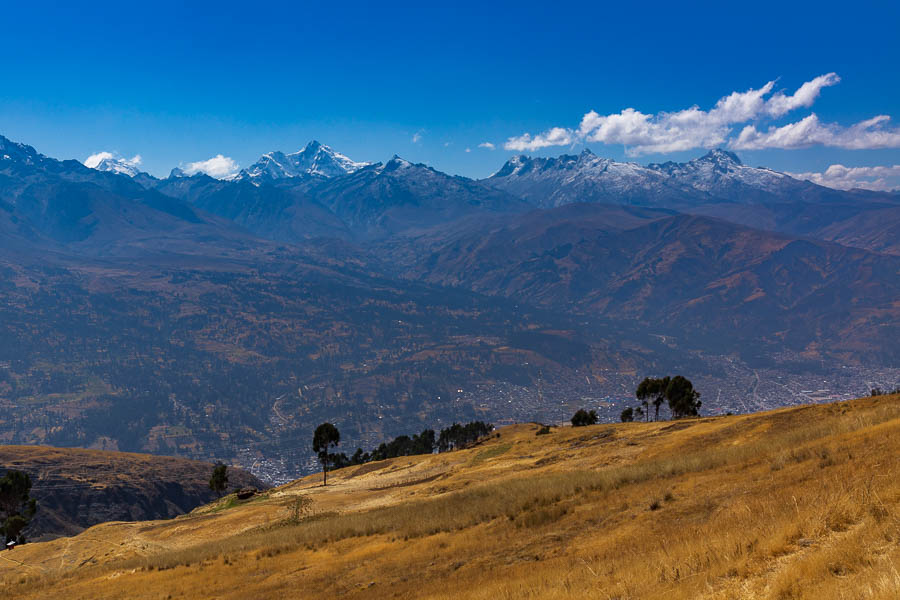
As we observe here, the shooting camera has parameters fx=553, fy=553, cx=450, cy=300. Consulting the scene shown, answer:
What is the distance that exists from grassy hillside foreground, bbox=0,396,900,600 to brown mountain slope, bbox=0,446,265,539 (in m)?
89.3

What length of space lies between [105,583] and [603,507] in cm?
2323

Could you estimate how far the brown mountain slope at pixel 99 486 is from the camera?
113625 mm

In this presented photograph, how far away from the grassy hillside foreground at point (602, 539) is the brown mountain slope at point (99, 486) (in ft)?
293

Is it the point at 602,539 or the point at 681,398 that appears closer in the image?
the point at 602,539

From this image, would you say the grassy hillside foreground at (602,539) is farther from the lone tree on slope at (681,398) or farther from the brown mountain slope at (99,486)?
the brown mountain slope at (99,486)

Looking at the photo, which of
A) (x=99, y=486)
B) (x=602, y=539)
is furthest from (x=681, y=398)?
(x=99, y=486)

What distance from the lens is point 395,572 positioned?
19891 millimetres

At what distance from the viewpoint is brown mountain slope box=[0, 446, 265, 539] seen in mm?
113625

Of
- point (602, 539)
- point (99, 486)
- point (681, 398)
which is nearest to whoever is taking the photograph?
point (602, 539)

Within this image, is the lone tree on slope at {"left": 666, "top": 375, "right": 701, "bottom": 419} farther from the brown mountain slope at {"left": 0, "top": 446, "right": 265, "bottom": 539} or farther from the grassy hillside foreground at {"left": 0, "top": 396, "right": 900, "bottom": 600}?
the brown mountain slope at {"left": 0, "top": 446, "right": 265, "bottom": 539}

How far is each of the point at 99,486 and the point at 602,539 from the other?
454 feet

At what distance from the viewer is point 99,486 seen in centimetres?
12319

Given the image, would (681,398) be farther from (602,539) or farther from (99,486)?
(99,486)

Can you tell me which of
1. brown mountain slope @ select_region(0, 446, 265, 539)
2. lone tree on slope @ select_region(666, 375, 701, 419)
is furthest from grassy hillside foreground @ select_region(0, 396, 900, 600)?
brown mountain slope @ select_region(0, 446, 265, 539)
